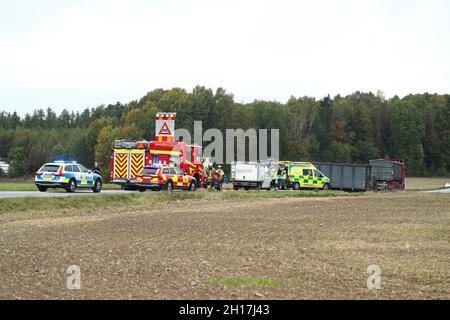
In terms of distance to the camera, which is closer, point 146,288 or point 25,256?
point 146,288

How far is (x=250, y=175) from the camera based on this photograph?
49812 mm

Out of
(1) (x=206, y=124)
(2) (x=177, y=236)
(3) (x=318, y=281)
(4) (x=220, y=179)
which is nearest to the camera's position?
(3) (x=318, y=281)

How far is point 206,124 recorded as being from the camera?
100m

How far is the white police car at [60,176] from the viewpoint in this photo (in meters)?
35.1

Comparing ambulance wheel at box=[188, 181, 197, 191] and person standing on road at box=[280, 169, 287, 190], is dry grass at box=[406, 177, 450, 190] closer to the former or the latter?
person standing on road at box=[280, 169, 287, 190]

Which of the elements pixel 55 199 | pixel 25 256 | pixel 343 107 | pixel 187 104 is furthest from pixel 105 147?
pixel 25 256

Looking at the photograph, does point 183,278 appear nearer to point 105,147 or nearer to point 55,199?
point 55,199

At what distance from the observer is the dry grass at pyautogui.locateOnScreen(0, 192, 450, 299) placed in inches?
418

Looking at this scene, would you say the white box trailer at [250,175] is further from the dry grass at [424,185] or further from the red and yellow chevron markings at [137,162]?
the dry grass at [424,185]

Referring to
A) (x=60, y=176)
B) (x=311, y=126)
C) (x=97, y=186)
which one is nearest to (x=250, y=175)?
(x=97, y=186)

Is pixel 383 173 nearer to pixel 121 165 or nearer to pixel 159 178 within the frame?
pixel 121 165

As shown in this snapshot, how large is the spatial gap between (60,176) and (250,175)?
57.0ft

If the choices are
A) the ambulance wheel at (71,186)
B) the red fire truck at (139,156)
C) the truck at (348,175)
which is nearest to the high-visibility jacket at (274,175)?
the truck at (348,175)

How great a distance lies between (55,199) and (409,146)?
109171 millimetres
